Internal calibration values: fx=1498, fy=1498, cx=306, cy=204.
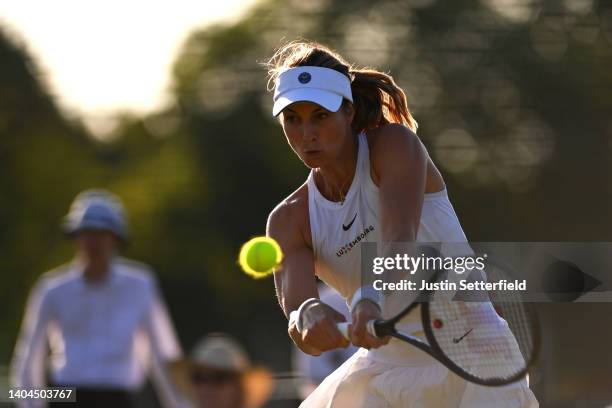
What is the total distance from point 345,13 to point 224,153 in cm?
283

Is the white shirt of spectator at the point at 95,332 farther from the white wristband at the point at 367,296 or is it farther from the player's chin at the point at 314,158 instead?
the white wristband at the point at 367,296

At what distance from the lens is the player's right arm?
14.4 feet

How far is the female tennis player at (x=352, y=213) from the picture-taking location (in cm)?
444

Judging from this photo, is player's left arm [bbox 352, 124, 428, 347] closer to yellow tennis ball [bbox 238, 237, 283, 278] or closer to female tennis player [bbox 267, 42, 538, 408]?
female tennis player [bbox 267, 42, 538, 408]

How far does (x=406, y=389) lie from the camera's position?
4.55m

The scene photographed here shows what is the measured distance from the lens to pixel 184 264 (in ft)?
68.0

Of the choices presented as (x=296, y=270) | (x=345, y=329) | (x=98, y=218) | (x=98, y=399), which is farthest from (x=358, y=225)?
(x=98, y=218)

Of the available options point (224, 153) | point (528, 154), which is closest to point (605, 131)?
point (528, 154)

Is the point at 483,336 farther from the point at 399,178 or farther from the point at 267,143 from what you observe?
the point at 267,143

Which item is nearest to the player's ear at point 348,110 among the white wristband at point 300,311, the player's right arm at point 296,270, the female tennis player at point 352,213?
the female tennis player at point 352,213

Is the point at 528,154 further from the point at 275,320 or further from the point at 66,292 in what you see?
the point at 66,292

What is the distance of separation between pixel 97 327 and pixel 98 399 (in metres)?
0.35

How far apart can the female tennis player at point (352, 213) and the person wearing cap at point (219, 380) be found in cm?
403

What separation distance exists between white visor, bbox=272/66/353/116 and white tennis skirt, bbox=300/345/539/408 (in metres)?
0.81
